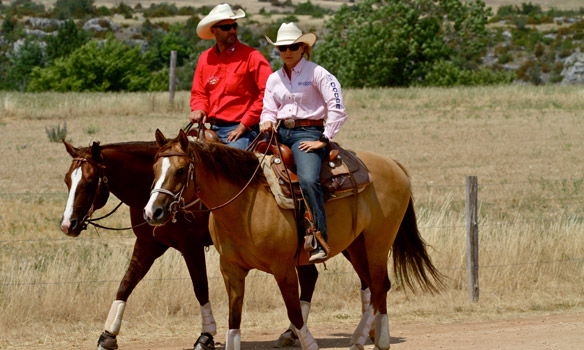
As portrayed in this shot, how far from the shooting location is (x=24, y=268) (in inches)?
376

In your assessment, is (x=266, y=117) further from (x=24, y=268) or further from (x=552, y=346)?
(x=24, y=268)

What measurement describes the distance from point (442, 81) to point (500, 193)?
30403 mm

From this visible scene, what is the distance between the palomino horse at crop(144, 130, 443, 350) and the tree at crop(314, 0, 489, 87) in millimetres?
39815

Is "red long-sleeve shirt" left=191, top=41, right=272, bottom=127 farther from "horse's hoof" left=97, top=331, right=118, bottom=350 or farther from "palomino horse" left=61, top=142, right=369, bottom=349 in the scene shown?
"horse's hoof" left=97, top=331, right=118, bottom=350

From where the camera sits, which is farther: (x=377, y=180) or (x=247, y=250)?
(x=377, y=180)

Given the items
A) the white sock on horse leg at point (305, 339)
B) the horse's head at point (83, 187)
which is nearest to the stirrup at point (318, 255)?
the white sock on horse leg at point (305, 339)

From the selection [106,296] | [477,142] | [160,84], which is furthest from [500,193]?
[160,84]

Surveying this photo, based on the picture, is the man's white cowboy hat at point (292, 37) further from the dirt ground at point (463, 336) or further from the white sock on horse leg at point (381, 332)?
the dirt ground at point (463, 336)

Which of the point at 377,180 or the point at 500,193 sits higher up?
the point at 377,180

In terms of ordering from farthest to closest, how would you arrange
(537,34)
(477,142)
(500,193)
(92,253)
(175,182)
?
(537,34)
(477,142)
(500,193)
(92,253)
(175,182)

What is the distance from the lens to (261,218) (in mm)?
6566

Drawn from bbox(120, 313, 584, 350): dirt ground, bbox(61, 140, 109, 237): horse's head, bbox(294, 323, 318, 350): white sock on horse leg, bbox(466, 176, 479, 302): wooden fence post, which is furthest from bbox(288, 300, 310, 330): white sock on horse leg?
bbox(466, 176, 479, 302): wooden fence post

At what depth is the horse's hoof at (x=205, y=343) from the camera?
25.2ft

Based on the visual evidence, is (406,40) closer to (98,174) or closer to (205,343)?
(205,343)
